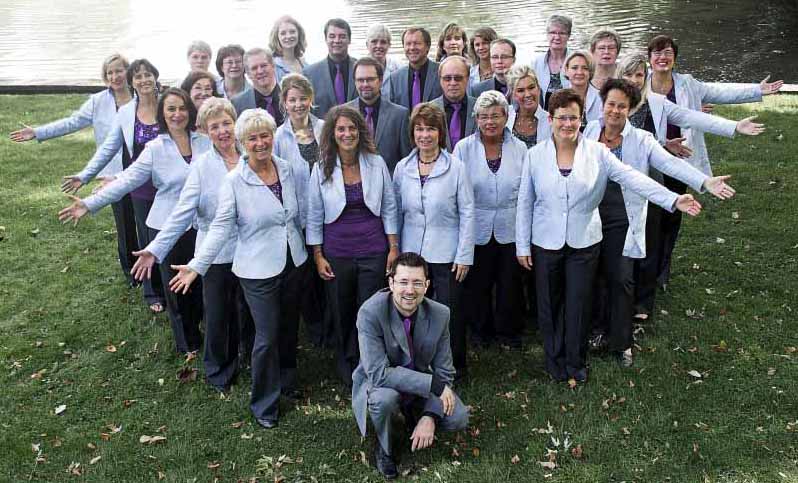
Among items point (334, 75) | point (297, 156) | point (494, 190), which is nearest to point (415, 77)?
point (334, 75)

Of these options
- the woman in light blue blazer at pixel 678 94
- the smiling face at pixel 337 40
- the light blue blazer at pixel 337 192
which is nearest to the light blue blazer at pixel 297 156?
the light blue blazer at pixel 337 192

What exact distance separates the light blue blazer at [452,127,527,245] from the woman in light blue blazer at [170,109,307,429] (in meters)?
1.31

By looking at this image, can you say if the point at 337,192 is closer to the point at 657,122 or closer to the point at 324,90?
the point at 324,90

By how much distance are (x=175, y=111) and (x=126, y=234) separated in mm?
2178

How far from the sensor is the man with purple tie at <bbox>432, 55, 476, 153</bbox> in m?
6.55

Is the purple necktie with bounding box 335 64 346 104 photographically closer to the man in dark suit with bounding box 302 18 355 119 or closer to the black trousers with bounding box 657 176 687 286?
the man in dark suit with bounding box 302 18 355 119

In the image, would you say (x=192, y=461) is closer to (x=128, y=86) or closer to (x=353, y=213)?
(x=353, y=213)

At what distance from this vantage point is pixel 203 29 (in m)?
24.3

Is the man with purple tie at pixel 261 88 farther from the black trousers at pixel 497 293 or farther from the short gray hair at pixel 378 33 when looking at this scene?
the black trousers at pixel 497 293

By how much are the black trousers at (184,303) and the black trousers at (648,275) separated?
357 cm

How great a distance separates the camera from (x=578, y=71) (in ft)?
22.4

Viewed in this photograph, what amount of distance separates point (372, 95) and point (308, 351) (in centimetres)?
212

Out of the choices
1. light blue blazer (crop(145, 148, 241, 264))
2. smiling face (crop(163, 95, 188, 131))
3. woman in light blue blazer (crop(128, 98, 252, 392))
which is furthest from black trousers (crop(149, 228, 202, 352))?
smiling face (crop(163, 95, 188, 131))

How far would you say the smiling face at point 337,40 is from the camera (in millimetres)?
7727
